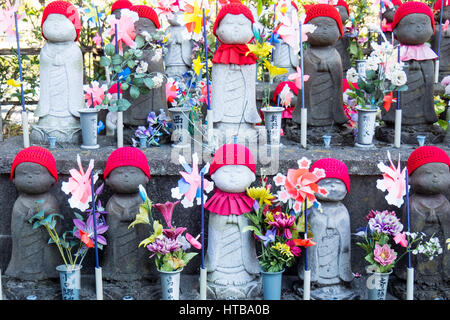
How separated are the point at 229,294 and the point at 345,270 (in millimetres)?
656

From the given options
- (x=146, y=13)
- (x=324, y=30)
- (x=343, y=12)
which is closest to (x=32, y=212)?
(x=146, y=13)

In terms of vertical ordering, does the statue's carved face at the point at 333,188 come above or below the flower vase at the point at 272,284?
above

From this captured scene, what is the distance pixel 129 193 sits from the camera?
3.64 meters

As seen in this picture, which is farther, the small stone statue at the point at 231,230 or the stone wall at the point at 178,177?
the stone wall at the point at 178,177

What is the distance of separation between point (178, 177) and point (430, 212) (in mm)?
1432

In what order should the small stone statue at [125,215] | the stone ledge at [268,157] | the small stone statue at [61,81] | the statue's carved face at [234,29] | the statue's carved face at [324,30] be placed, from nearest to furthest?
the small stone statue at [125,215] < the stone ledge at [268,157] < the statue's carved face at [234,29] < the statue's carved face at [324,30] < the small stone statue at [61,81]

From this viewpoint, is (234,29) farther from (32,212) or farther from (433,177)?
(32,212)

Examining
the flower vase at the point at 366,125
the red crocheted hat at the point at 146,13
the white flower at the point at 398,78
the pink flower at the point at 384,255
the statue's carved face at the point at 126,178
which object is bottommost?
the pink flower at the point at 384,255

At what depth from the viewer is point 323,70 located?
4.14m

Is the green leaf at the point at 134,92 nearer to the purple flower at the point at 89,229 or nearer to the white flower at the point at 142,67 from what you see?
the white flower at the point at 142,67

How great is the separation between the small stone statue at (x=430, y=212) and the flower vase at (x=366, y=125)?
504mm

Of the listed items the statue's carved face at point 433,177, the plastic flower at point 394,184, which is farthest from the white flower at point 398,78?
the plastic flower at point 394,184

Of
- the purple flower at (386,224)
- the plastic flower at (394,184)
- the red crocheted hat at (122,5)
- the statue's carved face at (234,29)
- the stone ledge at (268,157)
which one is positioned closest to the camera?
the plastic flower at (394,184)

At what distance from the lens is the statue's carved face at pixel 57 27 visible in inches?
162
